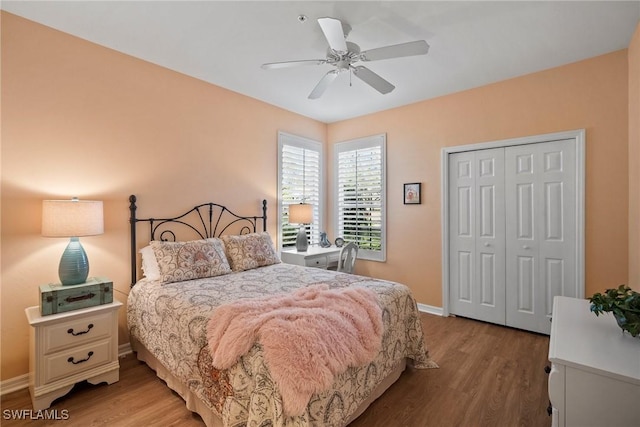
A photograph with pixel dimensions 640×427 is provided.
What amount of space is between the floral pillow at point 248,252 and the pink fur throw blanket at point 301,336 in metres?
1.17

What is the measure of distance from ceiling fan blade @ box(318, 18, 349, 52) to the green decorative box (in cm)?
243

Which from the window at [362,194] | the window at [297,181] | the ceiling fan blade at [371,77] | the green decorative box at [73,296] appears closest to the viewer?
the green decorative box at [73,296]

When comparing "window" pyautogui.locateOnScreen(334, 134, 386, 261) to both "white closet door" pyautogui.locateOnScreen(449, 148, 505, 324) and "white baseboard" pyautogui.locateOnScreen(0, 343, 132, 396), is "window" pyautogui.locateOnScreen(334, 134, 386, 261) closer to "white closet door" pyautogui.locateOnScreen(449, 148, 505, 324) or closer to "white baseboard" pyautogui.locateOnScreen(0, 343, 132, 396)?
"white closet door" pyautogui.locateOnScreen(449, 148, 505, 324)

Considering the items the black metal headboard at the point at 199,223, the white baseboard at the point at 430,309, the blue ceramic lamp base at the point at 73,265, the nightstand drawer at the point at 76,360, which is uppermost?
the black metal headboard at the point at 199,223

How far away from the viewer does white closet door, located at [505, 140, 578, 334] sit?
3.00m

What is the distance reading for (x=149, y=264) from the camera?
269cm

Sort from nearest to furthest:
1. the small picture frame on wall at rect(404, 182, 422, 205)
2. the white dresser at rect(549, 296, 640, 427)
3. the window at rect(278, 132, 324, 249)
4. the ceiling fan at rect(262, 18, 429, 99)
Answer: the white dresser at rect(549, 296, 640, 427) → the ceiling fan at rect(262, 18, 429, 99) → the small picture frame on wall at rect(404, 182, 422, 205) → the window at rect(278, 132, 324, 249)

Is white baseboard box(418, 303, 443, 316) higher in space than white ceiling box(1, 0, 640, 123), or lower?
lower

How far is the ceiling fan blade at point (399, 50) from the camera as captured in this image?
78.9 inches

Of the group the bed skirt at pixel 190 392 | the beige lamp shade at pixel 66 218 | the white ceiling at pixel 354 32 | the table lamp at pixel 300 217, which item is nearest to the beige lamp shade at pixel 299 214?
the table lamp at pixel 300 217

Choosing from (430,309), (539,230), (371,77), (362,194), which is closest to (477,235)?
(539,230)

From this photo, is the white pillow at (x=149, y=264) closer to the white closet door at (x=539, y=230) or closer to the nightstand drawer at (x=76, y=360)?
the nightstand drawer at (x=76, y=360)

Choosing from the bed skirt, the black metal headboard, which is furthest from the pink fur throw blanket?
the black metal headboard

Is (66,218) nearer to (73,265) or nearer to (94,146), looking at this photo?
(73,265)
